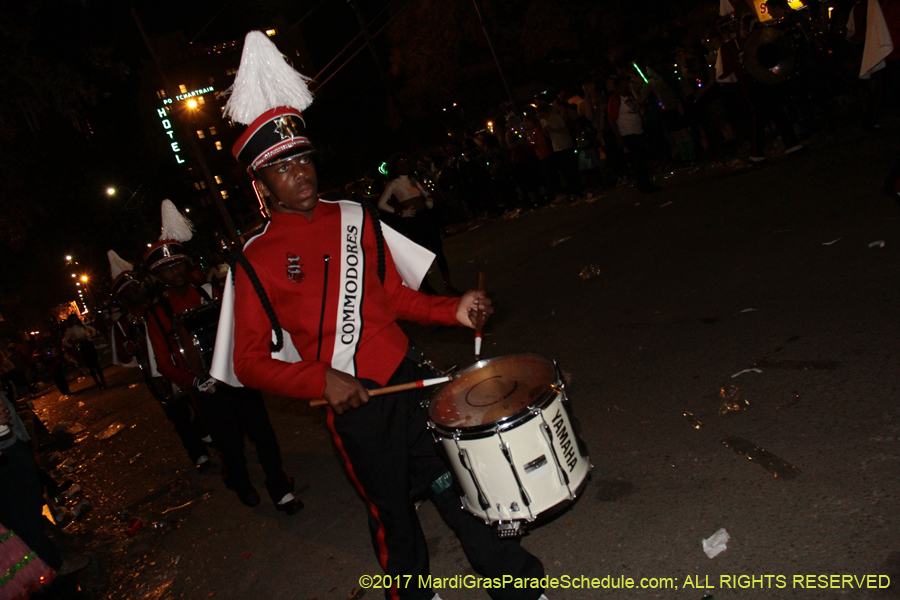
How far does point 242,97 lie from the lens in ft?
8.71

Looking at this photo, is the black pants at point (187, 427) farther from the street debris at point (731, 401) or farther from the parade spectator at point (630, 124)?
the parade spectator at point (630, 124)

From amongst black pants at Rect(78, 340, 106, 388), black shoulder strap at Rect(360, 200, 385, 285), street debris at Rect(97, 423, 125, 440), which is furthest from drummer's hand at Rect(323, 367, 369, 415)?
black pants at Rect(78, 340, 106, 388)

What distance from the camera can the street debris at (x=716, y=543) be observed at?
9.30 ft

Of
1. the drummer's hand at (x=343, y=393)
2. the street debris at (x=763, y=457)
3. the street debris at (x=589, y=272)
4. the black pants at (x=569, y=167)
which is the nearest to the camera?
the drummer's hand at (x=343, y=393)

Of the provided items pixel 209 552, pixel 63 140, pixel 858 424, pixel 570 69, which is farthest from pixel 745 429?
pixel 570 69

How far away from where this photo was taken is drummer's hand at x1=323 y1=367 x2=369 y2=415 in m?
2.36

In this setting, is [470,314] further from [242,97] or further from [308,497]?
[308,497]

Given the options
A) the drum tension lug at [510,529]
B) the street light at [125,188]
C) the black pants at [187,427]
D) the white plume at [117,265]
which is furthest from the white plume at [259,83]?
the street light at [125,188]

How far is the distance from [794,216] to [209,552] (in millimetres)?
6511

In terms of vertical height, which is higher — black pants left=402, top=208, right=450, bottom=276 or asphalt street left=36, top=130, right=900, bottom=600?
black pants left=402, top=208, right=450, bottom=276

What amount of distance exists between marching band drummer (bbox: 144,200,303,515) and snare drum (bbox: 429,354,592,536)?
206cm

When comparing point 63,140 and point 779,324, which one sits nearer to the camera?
point 779,324

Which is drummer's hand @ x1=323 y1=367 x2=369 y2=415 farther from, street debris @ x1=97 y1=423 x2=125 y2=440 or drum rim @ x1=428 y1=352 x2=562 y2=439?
street debris @ x1=97 y1=423 x2=125 y2=440

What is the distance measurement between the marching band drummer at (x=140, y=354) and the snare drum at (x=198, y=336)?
100 cm
